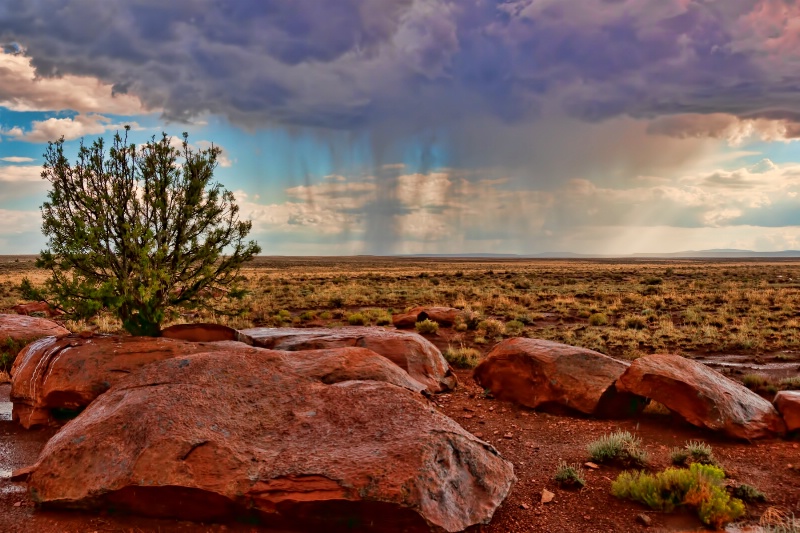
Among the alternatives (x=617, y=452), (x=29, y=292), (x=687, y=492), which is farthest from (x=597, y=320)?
(x=29, y=292)

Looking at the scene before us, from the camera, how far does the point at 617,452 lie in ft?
26.9

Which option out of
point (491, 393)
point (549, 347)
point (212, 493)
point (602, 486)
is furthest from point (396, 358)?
point (212, 493)

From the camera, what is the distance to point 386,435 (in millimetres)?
6445

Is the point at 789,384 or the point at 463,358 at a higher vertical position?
the point at 463,358

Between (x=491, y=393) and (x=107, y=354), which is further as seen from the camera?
(x=491, y=393)

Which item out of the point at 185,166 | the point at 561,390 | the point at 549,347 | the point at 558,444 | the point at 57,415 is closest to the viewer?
Answer: the point at 558,444

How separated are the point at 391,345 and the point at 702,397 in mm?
6193

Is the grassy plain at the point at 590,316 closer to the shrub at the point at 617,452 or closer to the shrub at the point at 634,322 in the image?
the shrub at the point at 634,322

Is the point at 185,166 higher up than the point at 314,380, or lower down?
higher up

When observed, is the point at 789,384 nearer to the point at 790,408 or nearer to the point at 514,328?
the point at 790,408

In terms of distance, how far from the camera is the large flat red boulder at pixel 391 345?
12.0m

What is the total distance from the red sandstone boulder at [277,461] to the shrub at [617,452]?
212 cm

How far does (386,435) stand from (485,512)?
4.62ft

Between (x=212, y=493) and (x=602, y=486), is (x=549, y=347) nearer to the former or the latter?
(x=602, y=486)
